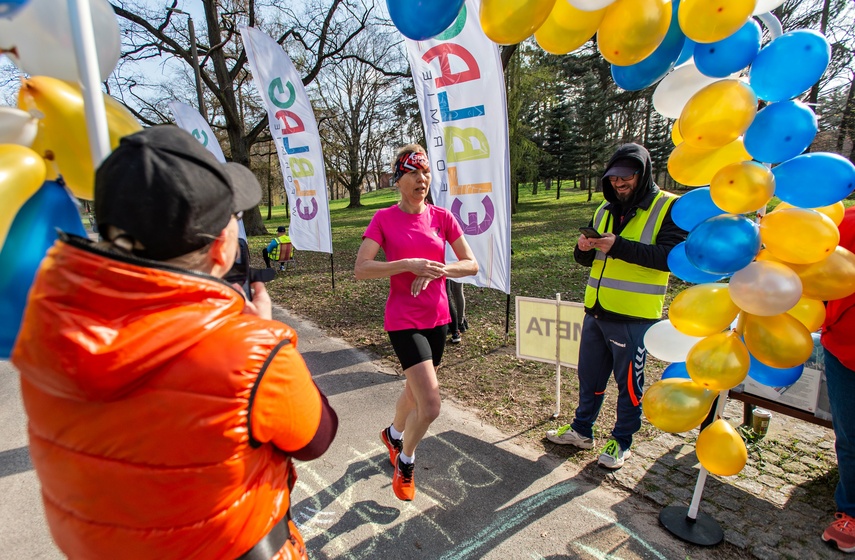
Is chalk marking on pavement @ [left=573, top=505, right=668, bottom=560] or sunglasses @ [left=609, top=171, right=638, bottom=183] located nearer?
chalk marking on pavement @ [left=573, top=505, right=668, bottom=560]

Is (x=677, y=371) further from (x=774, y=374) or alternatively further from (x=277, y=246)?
(x=277, y=246)

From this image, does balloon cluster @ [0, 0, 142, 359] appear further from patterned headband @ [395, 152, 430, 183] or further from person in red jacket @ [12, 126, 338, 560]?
patterned headband @ [395, 152, 430, 183]

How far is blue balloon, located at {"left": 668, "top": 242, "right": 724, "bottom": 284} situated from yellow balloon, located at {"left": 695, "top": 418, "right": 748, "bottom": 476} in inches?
28.7

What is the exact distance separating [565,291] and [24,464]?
22.1 feet

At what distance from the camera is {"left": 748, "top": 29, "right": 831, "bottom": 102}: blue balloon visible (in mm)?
1826

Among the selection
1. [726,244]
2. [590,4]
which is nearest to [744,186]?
[726,244]

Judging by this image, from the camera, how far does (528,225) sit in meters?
17.3

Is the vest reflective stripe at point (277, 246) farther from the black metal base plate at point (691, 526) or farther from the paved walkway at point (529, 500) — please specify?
the black metal base plate at point (691, 526)

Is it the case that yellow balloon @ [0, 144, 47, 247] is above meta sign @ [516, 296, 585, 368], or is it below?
above

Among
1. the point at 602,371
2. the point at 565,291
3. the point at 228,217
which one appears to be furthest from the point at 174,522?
the point at 565,291

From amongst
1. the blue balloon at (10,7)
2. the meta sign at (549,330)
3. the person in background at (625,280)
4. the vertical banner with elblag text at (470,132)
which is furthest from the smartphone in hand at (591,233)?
the blue balloon at (10,7)

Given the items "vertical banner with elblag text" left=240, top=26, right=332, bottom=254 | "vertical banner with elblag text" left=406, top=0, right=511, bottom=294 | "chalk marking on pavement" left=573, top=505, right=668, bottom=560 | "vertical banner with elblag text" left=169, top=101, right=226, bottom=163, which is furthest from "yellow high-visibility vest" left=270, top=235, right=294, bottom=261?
"chalk marking on pavement" left=573, top=505, right=668, bottom=560

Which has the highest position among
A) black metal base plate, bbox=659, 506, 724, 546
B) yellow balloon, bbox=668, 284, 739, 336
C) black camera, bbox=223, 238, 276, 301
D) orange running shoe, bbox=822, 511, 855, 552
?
black camera, bbox=223, 238, 276, 301

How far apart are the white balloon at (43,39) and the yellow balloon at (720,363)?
2.63m
